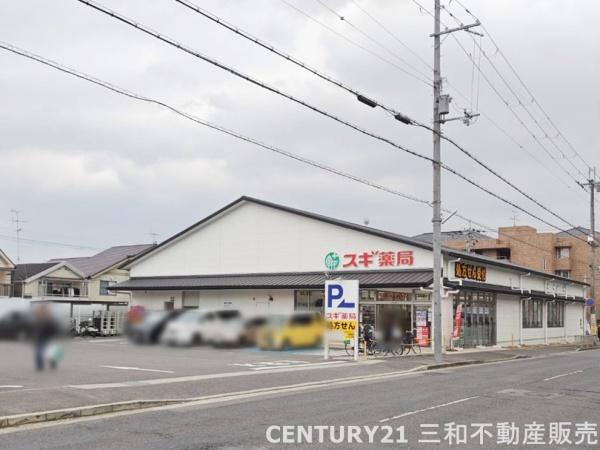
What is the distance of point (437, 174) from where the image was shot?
26.5m

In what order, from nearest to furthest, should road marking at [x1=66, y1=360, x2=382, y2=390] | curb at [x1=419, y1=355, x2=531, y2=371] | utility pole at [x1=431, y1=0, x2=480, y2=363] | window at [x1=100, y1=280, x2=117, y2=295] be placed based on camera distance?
window at [x1=100, y1=280, x2=117, y2=295], road marking at [x1=66, y1=360, x2=382, y2=390], curb at [x1=419, y1=355, x2=531, y2=371], utility pole at [x1=431, y1=0, x2=480, y2=363]

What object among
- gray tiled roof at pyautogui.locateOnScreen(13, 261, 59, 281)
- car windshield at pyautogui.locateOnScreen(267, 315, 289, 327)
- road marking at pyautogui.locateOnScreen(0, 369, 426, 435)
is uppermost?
gray tiled roof at pyautogui.locateOnScreen(13, 261, 59, 281)

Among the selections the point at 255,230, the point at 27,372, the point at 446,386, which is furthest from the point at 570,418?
the point at 255,230

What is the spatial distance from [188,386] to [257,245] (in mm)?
26216

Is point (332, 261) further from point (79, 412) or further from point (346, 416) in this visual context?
point (79, 412)

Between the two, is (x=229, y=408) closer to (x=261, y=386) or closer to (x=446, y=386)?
(x=261, y=386)

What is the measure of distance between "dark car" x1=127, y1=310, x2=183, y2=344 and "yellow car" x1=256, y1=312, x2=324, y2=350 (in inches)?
26.1

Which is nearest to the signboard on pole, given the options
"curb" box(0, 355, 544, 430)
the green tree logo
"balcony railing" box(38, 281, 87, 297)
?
"curb" box(0, 355, 544, 430)

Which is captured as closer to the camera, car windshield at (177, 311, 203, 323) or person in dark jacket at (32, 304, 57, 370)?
person in dark jacket at (32, 304, 57, 370)

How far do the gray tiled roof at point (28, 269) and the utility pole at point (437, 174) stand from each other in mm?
22022

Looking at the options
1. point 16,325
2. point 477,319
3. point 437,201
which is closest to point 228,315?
point 16,325

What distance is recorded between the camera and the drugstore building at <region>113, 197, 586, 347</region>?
3569cm

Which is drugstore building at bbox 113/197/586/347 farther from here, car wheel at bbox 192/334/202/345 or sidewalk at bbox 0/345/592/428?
car wheel at bbox 192/334/202/345

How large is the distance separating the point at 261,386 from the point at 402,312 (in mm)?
7224
